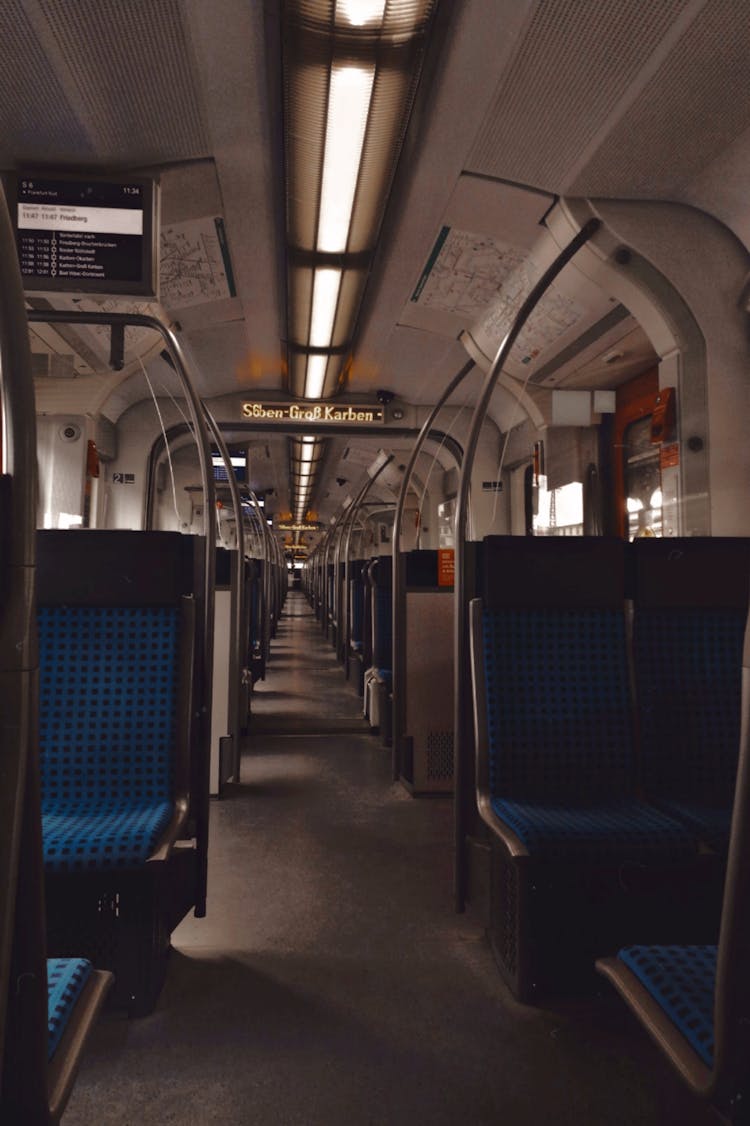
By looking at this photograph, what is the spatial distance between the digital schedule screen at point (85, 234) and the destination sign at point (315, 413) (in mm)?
4574

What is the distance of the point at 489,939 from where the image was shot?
241 centimetres

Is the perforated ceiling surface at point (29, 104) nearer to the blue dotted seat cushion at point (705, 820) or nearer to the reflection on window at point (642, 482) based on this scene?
the blue dotted seat cushion at point (705, 820)

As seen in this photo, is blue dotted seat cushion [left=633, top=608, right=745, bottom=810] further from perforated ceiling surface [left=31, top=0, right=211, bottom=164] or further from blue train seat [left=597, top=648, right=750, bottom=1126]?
perforated ceiling surface [left=31, top=0, right=211, bottom=164]

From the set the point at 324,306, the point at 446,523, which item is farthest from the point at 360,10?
the point at 446,523

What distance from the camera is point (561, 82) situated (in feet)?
10.9

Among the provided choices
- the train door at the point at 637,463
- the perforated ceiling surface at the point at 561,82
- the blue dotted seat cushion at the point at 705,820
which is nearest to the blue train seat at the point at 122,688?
the blue dotted seat cushion at the point at 705,820

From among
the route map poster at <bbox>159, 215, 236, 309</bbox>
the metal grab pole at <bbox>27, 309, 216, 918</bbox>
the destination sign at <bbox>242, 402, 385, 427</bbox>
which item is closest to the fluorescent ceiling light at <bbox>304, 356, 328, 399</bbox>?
the destination sign at <bbox>242, 402, 385, 427</bbox>

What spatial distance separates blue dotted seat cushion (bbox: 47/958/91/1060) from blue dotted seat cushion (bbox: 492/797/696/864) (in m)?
1.14

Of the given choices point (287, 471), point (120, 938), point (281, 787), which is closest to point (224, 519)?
point (287, 471)

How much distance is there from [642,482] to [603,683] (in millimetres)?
4992

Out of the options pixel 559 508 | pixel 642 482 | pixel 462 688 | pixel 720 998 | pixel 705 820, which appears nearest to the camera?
pixel 720 998

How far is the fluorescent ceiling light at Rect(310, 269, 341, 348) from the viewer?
218 inches

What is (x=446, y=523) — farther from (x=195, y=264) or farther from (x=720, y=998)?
(x=720, y=998)

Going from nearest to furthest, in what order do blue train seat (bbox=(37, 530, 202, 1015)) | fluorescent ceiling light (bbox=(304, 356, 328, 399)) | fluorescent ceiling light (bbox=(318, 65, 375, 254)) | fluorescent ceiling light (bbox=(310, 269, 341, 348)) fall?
blue train seat (bbox=(37, 530, 202, 1015)) < fluorescent ceiling light (bbox=(318, 65, 375, 254)) < fluorescent ceiling light (bbox=(310, 269, 341, 348)) < fluorescent ceiling light (bbox=(304, 356, 328, 399))
